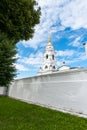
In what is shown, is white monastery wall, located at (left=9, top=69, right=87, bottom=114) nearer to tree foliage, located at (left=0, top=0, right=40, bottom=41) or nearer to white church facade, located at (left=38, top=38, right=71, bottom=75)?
tree foliage, located at (left=0, top=0, right=40, bottom=41)

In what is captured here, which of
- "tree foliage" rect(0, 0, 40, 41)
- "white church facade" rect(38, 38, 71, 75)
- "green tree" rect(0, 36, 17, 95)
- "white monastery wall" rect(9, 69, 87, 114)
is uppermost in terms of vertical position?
"white church facade" rect(38, 38, 71, 75)

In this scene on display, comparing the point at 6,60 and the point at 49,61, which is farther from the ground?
the point at 49,61

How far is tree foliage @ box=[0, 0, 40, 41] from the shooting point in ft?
34.5

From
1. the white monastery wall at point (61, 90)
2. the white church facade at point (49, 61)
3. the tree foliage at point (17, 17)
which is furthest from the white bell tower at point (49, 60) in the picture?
the tree foliage at point (17, 17)

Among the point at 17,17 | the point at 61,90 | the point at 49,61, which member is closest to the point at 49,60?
the point at 49,61

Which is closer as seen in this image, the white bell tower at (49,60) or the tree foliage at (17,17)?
the tree foliage at (17,17)

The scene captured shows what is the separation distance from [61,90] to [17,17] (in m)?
4.43

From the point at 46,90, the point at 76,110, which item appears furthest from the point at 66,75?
A: the point at 46,90

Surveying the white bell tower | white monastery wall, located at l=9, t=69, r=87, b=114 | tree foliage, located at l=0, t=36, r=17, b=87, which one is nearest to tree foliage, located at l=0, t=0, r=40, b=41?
tree foliage, located at l=0, t=36, r=17, b=87

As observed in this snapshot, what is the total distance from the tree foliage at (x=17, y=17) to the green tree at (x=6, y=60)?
607mm

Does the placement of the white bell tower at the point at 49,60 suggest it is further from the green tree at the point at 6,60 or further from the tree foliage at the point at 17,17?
the tree foliage at the point at 17,17

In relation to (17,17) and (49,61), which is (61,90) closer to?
(17,17)

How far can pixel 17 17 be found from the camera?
10805mm

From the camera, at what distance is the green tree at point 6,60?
35.0 ft
